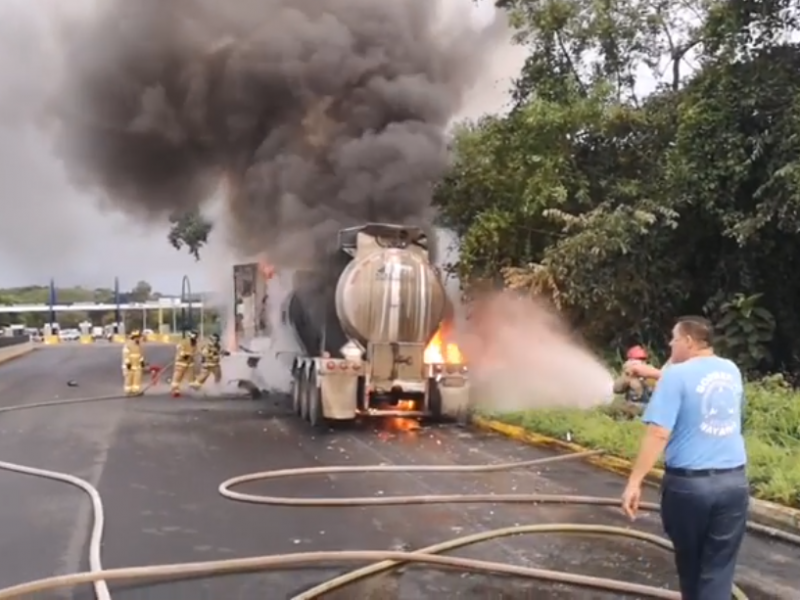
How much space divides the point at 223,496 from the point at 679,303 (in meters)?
9.26

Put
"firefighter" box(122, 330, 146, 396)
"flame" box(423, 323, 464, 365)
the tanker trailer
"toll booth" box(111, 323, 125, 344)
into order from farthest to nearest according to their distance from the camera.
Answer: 1. "toll booth" box(111, 323, 125, 344)
2. "firefighter" box(122, 330, 146, 396)
3. "flame" box(423, 323, 464, 365)
4. the tanker trailer

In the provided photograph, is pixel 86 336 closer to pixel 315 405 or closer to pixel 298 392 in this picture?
pixel 298 392

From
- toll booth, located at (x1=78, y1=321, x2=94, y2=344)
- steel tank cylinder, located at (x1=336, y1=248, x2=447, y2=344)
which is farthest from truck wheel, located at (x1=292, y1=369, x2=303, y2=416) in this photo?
toll booth, located at (x1=78, y1=321, x2=94, y2=344)

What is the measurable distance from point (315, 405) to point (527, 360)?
399cm

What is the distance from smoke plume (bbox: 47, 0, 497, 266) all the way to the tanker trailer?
8.41 feet

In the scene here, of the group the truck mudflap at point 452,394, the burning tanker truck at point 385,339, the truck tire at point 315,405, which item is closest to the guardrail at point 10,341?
the truck tire at point 315,405

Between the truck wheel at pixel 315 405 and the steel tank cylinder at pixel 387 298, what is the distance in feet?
2.75

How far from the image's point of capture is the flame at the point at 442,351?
45.0ft

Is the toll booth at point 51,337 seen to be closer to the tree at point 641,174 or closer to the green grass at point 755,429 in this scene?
the tree at point 641,174

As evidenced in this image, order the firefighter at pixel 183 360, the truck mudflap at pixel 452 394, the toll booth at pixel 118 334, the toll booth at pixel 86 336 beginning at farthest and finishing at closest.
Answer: the toll booth at pixel 86 336, the toll booth at pixel 118 334, the firefighter at pixel 183 360, the truck mudflap at pixel 452 394

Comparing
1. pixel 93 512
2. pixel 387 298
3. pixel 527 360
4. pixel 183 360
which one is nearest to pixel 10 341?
pixel 183 360

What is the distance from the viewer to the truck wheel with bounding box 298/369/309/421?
14.1 metres

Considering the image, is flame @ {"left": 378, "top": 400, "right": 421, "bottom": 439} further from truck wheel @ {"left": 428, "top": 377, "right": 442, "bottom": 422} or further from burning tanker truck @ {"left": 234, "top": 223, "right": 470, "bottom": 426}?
truck wheel @ {"left": 428, "top": 377, "right": 442, "bottom": 422}

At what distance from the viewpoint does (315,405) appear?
13.3 meters
